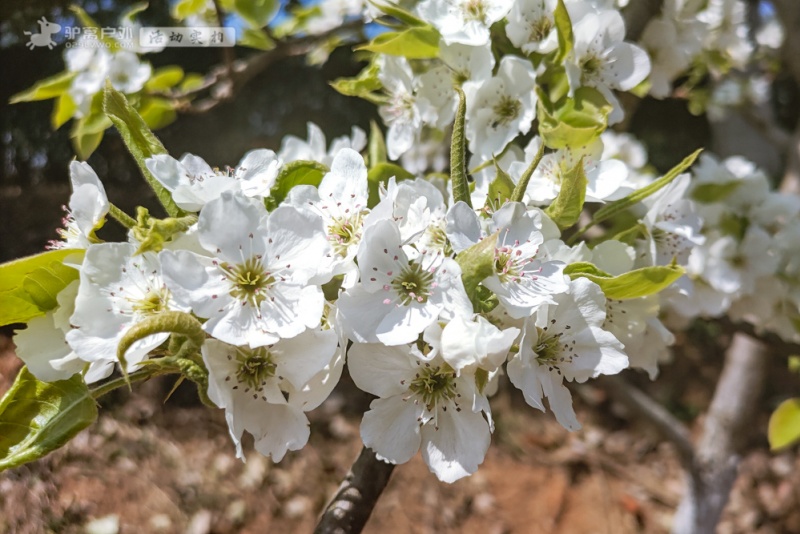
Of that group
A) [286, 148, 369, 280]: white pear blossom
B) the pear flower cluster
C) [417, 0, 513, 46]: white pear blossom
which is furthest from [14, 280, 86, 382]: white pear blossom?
[417, 0, 513, 46]: white pear blossom

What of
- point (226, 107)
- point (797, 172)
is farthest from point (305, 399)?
point (226, 107)

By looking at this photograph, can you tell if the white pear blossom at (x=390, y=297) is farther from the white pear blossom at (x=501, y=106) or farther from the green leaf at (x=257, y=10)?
the green leaf at (x=257, y=10)

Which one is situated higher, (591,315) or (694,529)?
(591,315)

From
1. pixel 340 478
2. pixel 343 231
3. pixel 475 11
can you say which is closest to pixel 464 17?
pixel 475 11

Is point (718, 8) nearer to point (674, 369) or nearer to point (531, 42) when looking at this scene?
point (531, 42)

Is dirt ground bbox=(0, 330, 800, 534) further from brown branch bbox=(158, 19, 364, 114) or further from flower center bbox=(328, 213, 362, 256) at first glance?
flower center bbox=(328, 213, 362, 256)

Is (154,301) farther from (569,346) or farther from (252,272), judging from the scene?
(569,346)
